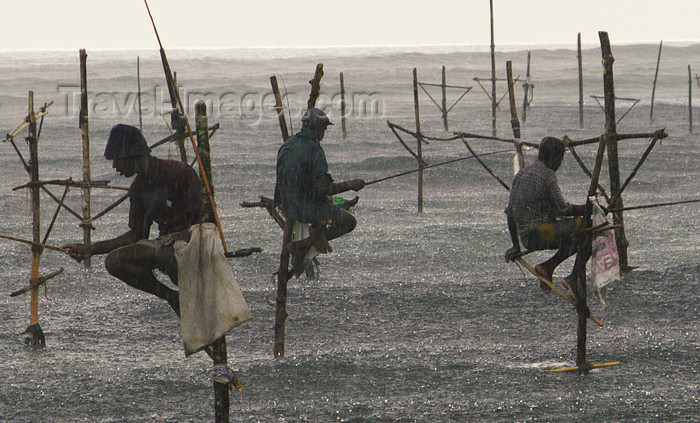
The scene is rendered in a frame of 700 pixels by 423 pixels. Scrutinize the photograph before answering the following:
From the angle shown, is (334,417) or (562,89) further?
(562,89)

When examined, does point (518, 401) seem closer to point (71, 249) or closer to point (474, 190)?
point (71, 249)

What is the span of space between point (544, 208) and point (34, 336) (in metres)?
4.91

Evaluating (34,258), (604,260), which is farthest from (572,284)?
(34,258)

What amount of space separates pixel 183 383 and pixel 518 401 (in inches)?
108

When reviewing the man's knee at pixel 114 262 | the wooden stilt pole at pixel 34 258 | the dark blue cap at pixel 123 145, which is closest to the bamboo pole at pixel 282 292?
the man's knee at pixel 114 262

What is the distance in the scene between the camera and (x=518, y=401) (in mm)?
6461

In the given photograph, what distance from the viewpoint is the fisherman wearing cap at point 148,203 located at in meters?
5.32

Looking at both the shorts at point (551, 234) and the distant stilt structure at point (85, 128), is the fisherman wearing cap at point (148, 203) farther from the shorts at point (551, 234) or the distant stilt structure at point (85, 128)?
the distant stilt structure at point (85, 128)

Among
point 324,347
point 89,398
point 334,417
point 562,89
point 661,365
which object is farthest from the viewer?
point 562,89

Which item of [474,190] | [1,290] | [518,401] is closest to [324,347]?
[518,401]

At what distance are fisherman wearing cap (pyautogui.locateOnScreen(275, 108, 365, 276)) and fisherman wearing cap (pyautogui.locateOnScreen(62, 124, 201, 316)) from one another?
1.65 m

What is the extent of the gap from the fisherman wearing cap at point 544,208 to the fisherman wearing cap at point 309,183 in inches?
59.5

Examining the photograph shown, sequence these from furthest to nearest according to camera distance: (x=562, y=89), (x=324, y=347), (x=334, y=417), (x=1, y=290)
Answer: (x=562, y=89), (x=1, y=290), (x=324, y=347), (x=334, y=417)

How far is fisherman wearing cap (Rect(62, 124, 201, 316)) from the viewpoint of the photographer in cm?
532
